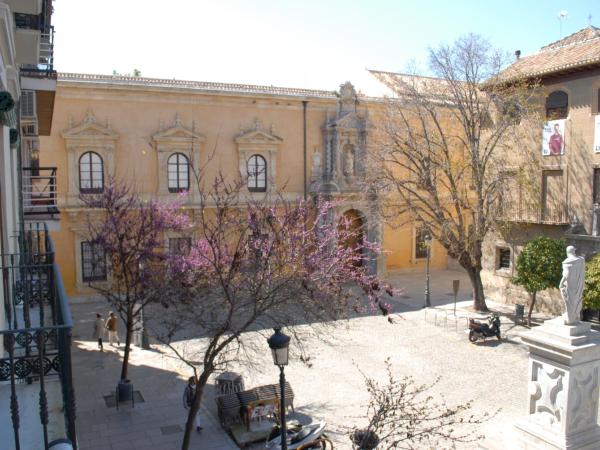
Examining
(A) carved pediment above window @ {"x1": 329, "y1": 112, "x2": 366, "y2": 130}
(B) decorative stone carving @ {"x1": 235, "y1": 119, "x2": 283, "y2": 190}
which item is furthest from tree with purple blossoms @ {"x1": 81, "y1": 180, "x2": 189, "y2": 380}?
(A) carved pediment above window @ {"x1": 329, "y1": 112, "x2": 366, "y2": 130}

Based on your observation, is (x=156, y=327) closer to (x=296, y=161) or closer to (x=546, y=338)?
(x=296, y=161)

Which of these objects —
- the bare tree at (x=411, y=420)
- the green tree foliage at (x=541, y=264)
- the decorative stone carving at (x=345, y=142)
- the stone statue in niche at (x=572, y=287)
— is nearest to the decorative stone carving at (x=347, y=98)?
the decorative stone carving at (x=345, y=142)

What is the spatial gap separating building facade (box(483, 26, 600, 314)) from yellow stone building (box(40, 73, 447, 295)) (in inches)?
207

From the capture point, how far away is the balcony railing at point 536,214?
2030cm

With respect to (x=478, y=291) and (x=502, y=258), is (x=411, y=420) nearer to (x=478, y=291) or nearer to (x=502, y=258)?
(x=478, y=291)

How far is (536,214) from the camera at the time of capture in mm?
Answer: 21062

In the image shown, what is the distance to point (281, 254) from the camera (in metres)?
11.8

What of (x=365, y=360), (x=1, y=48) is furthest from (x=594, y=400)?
(x=1, y=48)

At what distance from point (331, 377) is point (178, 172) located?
44.3ft

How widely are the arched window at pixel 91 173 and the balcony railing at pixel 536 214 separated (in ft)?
52.7

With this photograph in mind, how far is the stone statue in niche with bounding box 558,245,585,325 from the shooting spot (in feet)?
29.2

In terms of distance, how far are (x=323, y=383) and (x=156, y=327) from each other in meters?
7.72

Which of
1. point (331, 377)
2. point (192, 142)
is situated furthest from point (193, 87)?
point (331, 377)

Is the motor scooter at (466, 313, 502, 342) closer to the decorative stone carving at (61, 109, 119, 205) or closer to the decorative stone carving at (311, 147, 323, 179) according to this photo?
the decorative stone carving at (311, 147, 323, 179)
